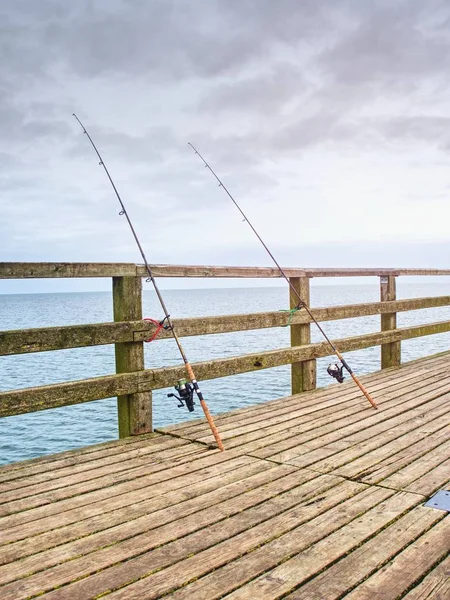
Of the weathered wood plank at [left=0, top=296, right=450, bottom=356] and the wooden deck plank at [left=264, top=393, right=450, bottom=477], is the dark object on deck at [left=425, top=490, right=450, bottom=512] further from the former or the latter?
the weathered wood plank at [left=0, top=296, right=450, bottom=356]

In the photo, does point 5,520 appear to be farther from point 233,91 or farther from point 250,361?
point 233,91

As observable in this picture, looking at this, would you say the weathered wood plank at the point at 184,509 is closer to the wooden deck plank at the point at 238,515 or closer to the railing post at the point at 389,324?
the wooden deck plank at the point at 238,515

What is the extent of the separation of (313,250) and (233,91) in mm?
139325

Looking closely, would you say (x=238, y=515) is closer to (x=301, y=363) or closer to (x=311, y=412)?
(x=311, y=412)

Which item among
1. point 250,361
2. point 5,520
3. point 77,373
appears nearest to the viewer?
point 5,520

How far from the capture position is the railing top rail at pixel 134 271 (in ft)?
11.0

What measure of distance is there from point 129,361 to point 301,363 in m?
2.02

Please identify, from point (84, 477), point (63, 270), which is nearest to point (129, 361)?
point (63, 270)

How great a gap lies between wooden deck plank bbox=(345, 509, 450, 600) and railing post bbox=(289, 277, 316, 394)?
10.1 feet

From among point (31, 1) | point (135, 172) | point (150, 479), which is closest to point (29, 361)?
point (31, 1)

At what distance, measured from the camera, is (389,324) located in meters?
6.47

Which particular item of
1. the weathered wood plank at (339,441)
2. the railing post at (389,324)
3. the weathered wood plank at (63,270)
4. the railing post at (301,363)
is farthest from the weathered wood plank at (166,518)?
the railing post at (389,324)

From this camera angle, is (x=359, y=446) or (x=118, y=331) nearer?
(x=359, y=446)

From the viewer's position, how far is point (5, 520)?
7.75ft
